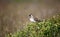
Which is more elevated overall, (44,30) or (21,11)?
(21,11)

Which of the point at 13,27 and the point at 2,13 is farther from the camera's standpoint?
the point at 2,13

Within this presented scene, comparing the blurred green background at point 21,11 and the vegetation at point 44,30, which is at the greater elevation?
the blurred green background at point 21,11

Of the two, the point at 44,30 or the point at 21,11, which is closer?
the point at 44,30

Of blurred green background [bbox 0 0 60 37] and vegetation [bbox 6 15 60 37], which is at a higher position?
blurred green background [bbox 0 0 60 37]

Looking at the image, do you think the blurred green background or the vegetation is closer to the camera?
the vegetation

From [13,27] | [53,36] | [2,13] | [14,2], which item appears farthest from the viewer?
[14,2]

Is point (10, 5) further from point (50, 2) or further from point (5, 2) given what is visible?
point (50, 2)

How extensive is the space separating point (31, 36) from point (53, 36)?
0.41 m

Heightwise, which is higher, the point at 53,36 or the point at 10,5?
the point at 10,5

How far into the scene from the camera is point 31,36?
4.65 m

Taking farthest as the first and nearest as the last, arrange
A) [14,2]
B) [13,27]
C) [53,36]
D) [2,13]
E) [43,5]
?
[14,2] → [43,5] → [2,13] → [13,27] → [53,36]

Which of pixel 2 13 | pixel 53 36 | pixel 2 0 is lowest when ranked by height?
pixel 53 36

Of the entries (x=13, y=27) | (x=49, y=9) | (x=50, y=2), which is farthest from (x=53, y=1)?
(x=13, y=27)

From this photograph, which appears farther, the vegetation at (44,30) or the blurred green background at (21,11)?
the blurred green background at (21,11)
